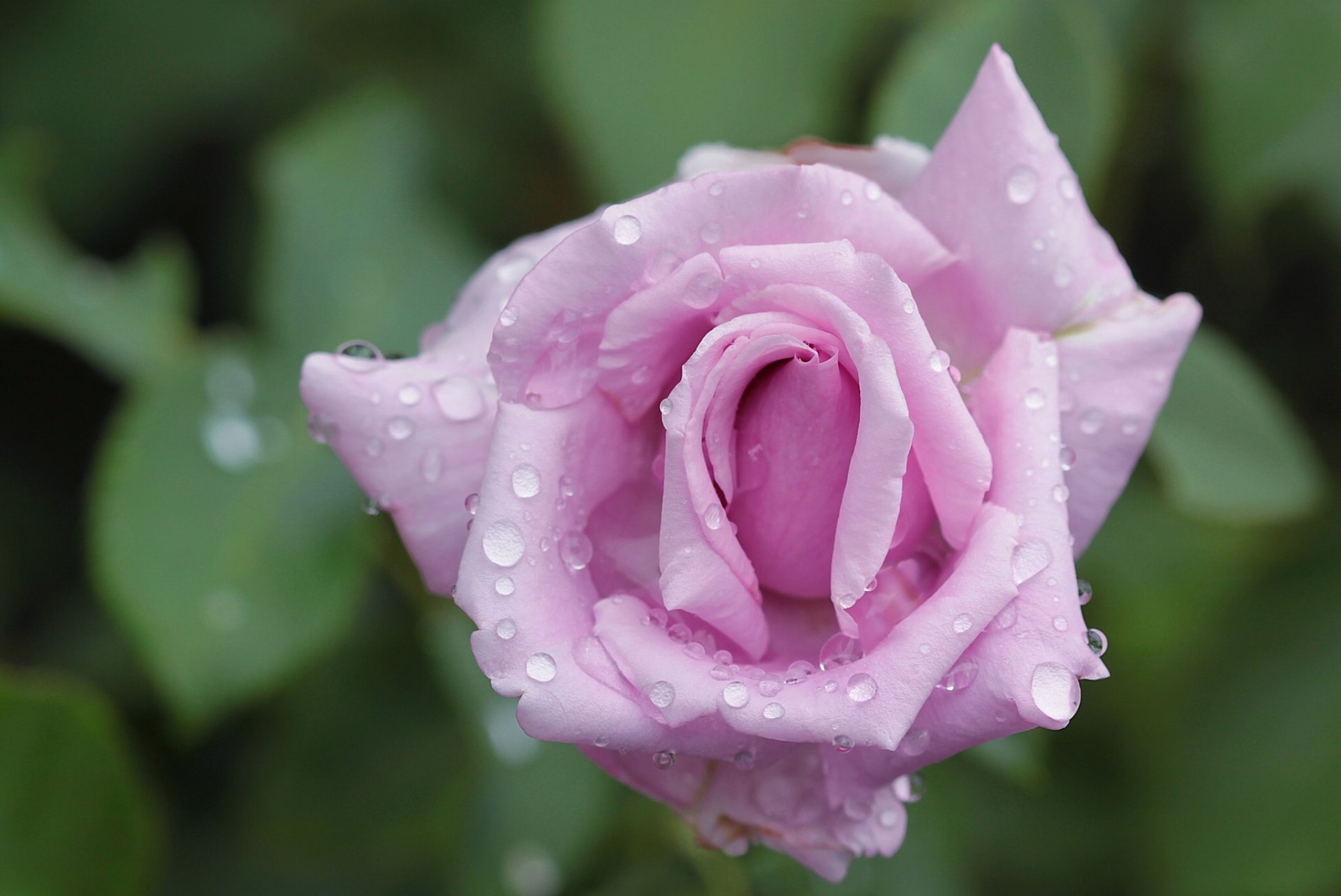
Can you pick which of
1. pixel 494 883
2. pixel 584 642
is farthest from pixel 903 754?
pixel 494 883

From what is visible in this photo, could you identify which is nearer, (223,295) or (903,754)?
(903,754)

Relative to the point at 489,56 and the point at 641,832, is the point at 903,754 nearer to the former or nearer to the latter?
the point at 641,832

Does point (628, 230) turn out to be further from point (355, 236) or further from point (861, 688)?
point (355, 236)

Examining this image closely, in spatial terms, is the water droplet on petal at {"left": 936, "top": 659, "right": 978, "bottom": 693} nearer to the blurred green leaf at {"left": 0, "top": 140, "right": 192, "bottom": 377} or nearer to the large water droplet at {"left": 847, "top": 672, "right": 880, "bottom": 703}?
the large water droplet at {"left": 847, "top": 672, "right": 880, "bottom": 703}

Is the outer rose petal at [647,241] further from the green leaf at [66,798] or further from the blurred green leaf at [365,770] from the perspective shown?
the blurred green leaf at [365,770]

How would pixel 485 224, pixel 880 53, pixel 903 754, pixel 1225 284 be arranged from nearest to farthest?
pixel 903 754 → pixel 880 53 → pixel 1225 284 → pixel 485 224

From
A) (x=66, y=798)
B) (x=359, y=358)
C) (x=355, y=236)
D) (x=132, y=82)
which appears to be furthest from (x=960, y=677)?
(x=132, y=82)

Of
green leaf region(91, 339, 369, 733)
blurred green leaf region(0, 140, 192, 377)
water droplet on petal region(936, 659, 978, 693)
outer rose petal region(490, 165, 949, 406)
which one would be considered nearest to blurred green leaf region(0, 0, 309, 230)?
blurred green leaf region(0, 140, 192, 377)

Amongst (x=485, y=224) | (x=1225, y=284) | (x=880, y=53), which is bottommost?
(x=1225, y=284)
